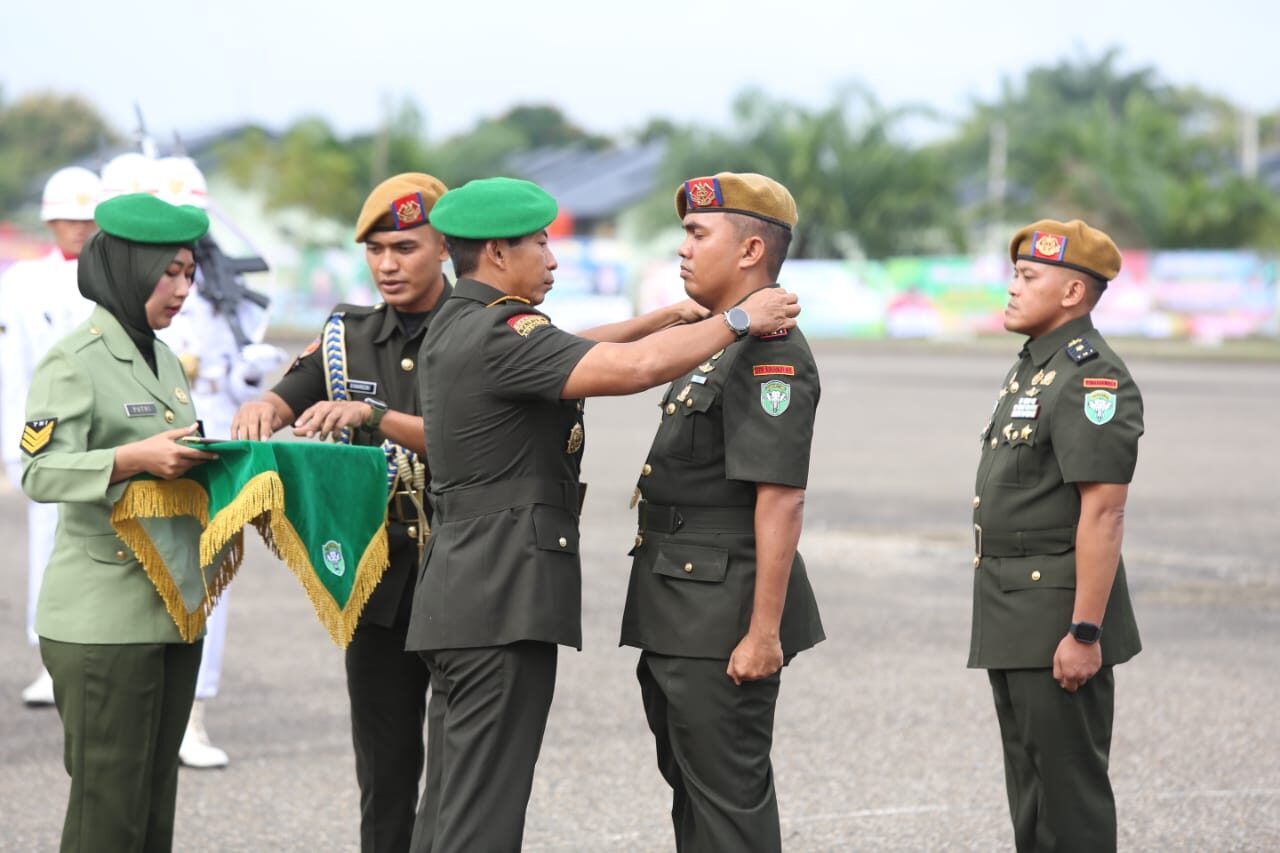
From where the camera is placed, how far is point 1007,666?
432 cm

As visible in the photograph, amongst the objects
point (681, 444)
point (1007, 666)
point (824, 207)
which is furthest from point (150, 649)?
point (824, 207)

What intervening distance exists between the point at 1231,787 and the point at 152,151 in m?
4.88

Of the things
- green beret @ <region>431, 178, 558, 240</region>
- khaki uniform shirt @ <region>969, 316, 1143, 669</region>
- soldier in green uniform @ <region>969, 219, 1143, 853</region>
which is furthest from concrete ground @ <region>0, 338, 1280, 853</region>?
green beret @ <region>431, 178, 558, 240</region>

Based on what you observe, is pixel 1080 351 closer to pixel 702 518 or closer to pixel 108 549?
pixel 702 518

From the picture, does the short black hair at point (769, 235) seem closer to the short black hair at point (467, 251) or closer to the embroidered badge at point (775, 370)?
the embroidered badge at point (775, 370)

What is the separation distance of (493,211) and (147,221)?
2.80 ft

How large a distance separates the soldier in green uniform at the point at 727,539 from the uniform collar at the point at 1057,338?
0.77 meters

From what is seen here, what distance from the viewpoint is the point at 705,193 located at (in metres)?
4.02

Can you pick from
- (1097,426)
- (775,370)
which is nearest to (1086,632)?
(1097,426)

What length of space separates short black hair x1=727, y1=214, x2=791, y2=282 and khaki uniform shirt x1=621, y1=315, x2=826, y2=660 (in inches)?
7.8

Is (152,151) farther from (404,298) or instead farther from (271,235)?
(271,235)

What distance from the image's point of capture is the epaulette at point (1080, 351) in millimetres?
4270

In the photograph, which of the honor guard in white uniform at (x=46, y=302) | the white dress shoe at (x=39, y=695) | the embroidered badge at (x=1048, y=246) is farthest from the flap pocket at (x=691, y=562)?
the white dress shoe at (x=39, y=695)

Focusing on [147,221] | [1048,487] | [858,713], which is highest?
[147,221]
